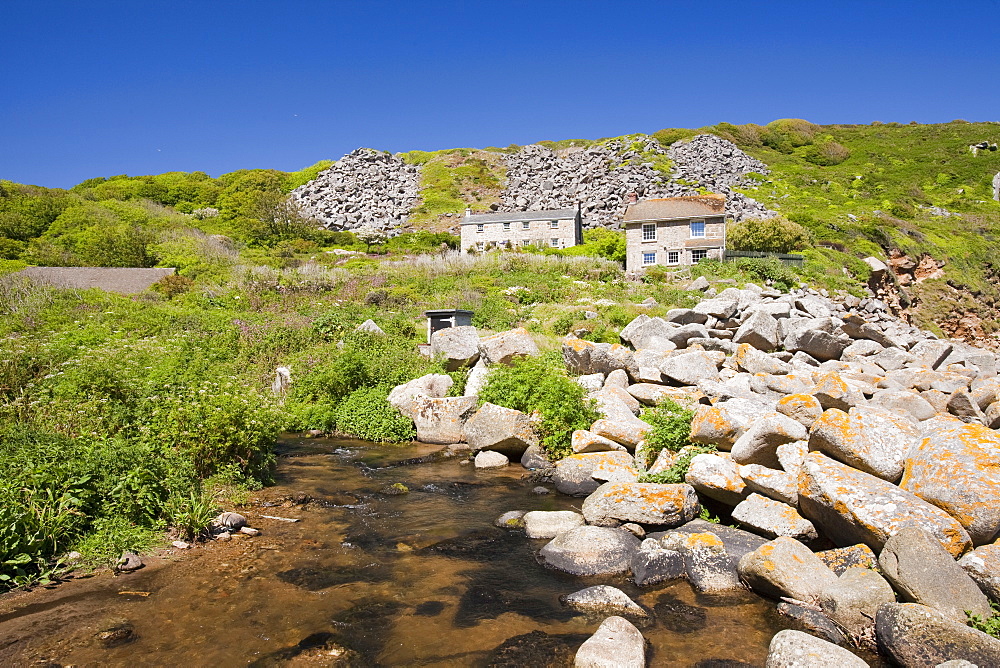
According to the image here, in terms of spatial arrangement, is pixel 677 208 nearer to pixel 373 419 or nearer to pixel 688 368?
pixel 688 368

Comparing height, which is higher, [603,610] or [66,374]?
[66,374]

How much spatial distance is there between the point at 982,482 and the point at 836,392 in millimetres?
2905

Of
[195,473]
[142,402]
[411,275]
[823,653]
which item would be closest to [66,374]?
[142,402]

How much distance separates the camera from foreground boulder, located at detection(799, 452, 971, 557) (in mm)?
5730

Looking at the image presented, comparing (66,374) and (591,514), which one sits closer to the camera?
(591,514)

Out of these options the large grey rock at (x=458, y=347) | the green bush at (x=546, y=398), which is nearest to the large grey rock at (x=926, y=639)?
the green bush at (x=546, y=398)

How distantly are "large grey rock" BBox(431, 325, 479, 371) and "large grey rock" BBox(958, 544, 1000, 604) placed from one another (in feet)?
38.8

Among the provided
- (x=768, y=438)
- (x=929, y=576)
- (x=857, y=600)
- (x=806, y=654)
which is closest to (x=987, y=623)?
(x=929, y=576)

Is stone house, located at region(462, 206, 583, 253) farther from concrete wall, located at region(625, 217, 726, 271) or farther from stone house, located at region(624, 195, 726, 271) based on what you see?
concrete wall, located at region(625, 217, 726, 271)

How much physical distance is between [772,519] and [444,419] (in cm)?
816

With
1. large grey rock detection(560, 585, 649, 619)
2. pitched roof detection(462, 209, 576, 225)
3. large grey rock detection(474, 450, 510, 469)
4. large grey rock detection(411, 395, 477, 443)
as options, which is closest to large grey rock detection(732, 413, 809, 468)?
large grey rock detection(560, 585, 649, 619)

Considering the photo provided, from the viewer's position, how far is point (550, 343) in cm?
1880

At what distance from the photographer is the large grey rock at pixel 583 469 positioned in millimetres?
9820

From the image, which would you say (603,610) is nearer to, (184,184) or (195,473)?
(195,473)
